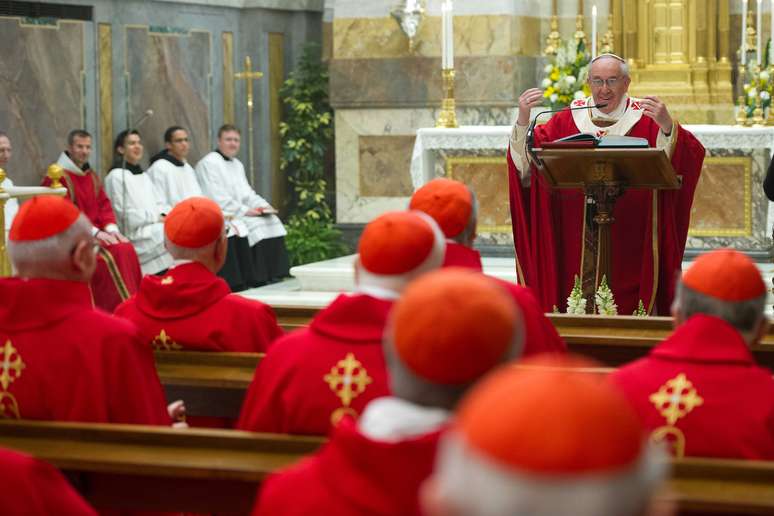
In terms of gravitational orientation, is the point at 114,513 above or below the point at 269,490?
below

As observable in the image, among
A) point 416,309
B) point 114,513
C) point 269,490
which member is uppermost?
point 416,309

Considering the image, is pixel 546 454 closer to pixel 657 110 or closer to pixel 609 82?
pixel 657 110

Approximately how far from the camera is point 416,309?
2002mm

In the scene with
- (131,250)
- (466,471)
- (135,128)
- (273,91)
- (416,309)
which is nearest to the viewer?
(466,471)

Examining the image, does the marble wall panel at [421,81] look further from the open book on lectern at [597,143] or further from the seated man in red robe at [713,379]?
the seated man in red robe at [713,379]

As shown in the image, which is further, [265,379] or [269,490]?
[265,379]

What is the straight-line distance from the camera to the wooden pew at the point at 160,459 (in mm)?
3041

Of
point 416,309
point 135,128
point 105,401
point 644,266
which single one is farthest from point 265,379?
point 135,128

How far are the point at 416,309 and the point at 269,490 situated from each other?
477 mm

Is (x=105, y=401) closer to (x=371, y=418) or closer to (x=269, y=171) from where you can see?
(x=371, y=418)

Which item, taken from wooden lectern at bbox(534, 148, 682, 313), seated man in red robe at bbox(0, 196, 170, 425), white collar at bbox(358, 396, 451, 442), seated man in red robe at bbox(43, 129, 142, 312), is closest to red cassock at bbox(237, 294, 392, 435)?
seated man in red robe at bbox(0, 196, 170, 425)

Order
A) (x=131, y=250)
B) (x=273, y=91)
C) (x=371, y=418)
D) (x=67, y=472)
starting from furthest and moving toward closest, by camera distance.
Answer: (x=273, y=91) → (x=131, y=250) → (x=67, y=472) → (x=371, y=418)

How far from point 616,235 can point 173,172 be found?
5.12 m

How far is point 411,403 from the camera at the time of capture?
211cm
